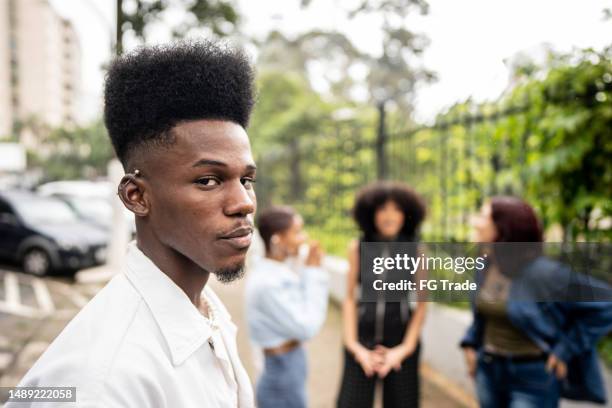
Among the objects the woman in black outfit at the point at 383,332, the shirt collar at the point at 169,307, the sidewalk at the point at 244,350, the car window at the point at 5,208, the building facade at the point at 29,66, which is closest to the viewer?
the shirt collar at the point at 169,307

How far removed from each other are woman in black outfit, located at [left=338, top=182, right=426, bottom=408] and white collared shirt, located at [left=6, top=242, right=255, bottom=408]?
2.02m

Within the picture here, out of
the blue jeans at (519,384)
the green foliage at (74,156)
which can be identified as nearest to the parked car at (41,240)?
the blue jeans at (519,384)

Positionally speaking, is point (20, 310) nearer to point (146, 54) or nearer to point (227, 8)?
point (227, 8)

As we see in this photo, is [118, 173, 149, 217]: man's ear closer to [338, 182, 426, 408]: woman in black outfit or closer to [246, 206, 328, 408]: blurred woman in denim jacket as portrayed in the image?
[246, 206, 328, 408]: blurred woman in denim jacket

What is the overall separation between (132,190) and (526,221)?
6.85 feet

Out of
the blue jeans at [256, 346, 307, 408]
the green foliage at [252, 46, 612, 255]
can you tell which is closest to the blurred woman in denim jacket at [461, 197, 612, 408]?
the green foliage at [252, 46, 612, 255]

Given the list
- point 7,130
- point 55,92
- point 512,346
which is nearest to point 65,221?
point 512,346

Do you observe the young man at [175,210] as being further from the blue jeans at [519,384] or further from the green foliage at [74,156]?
the green foliage at [74,156]

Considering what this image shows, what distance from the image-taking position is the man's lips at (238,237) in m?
0.94

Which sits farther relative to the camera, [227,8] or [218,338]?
[227,8]

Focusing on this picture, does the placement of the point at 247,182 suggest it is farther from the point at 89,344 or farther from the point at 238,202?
the point at 89,344

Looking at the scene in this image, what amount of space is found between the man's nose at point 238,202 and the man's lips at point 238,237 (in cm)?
3

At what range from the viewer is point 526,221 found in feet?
8.24

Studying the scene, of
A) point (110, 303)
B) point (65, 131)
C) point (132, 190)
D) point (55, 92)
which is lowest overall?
point (110, 303)
